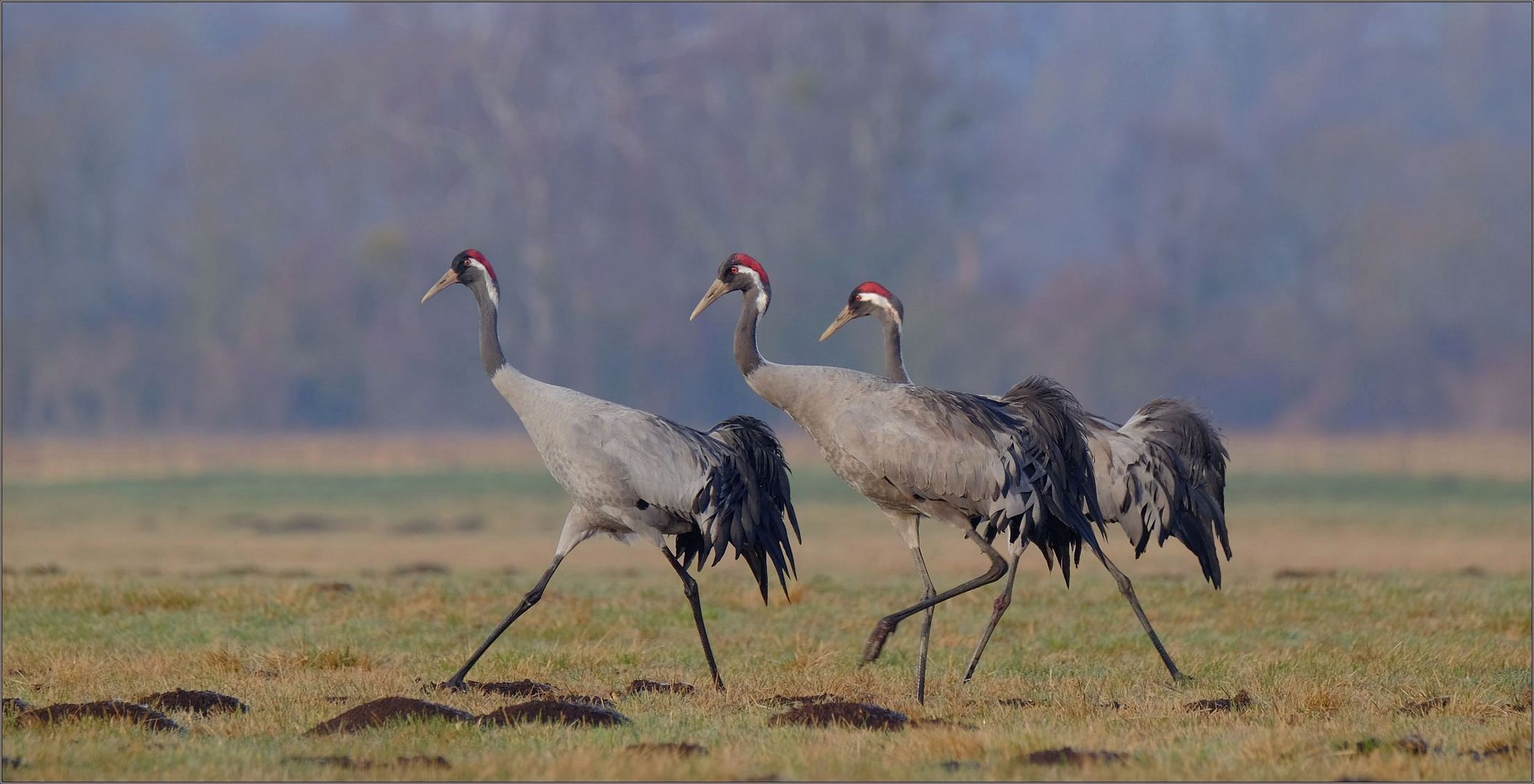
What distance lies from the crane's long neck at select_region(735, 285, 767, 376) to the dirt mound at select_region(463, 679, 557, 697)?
64.2 inches

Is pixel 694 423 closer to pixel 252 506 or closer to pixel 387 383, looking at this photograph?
pixel 387 383

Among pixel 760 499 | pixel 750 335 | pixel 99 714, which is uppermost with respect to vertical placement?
pixel 750 335

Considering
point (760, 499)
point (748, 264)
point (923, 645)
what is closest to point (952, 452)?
point (923, 645)

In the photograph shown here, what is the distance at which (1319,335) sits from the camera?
54031 mm

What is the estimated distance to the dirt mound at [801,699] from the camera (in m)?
7.71

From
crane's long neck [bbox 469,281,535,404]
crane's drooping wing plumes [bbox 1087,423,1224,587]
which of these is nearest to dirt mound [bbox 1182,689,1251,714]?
crane's drooping wing plumes [bbox 1087,423,1224,587]

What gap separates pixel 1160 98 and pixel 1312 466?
127 ft

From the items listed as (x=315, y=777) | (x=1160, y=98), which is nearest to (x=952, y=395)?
(x=315, y=777)

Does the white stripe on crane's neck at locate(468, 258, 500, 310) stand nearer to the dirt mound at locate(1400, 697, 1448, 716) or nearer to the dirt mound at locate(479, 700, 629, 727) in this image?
the dirt mound at locate(479, 700, 629, 727)

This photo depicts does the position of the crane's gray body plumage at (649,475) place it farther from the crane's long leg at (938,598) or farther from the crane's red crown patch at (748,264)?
the crane's red crown patch at (748,264)

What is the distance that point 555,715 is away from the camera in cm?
711

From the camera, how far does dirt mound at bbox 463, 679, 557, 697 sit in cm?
802

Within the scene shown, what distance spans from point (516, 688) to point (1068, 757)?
2.57 metres

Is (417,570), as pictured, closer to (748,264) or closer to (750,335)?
(748,264)
